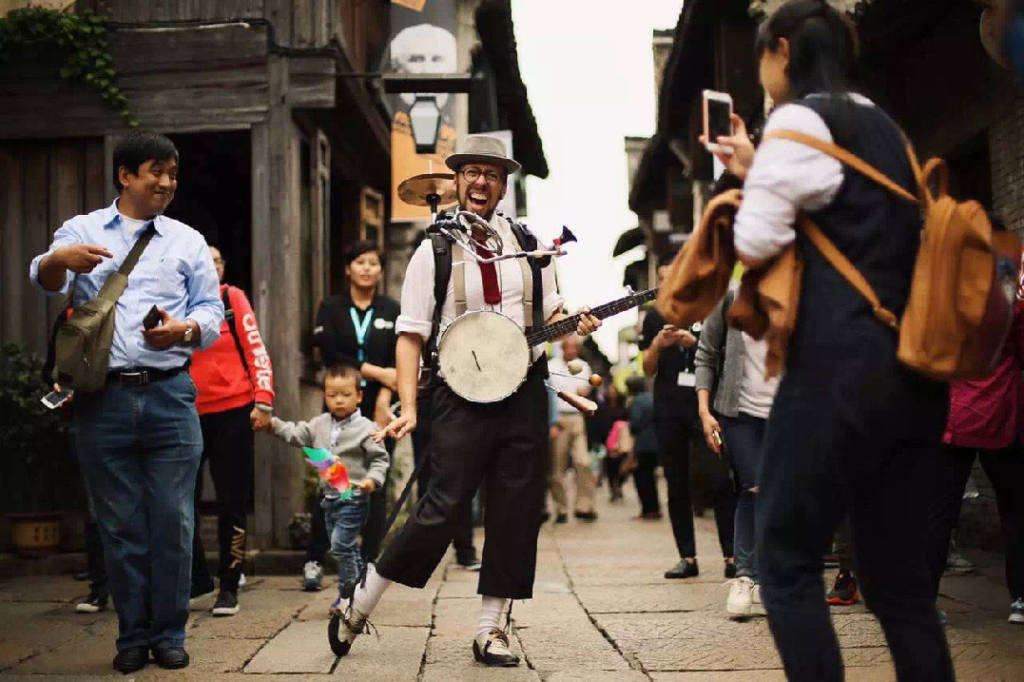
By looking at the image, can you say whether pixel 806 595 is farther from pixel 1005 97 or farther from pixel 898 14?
pixel 898 14

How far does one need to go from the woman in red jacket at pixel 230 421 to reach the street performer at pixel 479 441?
6.22 ft

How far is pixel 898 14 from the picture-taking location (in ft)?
30.7

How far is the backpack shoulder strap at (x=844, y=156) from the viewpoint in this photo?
3.04 metres

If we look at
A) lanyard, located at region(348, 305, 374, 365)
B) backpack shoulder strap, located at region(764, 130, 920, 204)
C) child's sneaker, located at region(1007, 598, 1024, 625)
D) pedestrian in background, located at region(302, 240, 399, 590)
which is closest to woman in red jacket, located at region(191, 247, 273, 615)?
pedestrian in background, located at region(302, 240, 399, 590)

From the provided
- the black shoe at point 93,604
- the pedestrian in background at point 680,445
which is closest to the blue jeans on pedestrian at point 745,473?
the pedestrian in background at point 680,445

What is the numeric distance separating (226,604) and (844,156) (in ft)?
15.5

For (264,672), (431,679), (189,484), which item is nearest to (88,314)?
(189,484)

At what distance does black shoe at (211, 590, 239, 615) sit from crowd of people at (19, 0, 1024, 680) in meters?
0.26

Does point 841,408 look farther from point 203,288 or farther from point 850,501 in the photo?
point 203,288

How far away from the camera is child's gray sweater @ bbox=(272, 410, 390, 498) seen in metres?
6.67

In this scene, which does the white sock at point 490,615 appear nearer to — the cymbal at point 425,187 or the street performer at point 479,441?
the street performer at point 479,441

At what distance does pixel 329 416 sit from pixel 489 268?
220cm

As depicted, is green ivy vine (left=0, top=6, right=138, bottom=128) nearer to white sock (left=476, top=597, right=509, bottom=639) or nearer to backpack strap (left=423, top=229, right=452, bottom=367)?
backpack strap (left=423, top=229, right=452, bottom=367)

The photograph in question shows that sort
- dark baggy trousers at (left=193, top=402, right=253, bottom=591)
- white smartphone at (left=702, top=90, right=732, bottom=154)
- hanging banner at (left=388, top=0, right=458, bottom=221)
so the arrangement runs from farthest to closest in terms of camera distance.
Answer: white smartphone at (left=702, top=90, right=732, bottom=154) < hanging banner at (left=388, top=0, right=458, bottom=221) < dark baggy trousers at (left=193, top=402, right=253, bottom=591)
